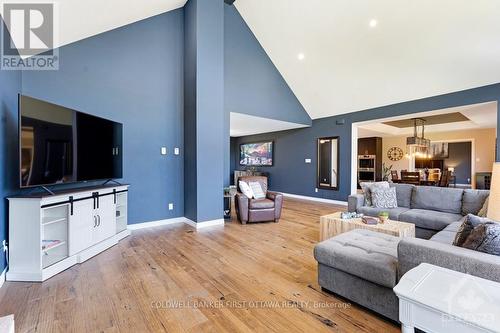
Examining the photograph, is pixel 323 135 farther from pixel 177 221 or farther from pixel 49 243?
pixel 49 243

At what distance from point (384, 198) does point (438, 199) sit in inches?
30.0

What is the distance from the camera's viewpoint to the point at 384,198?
4.00m

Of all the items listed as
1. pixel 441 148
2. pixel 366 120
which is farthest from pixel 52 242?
pixel 441 148

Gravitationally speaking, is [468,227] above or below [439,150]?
below

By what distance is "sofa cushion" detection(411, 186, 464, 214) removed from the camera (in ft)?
11.7

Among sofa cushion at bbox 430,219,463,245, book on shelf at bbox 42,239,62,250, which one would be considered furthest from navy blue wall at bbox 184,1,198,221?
sofa cushion at bbox 430,219,463,245

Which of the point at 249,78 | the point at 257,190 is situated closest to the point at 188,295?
the point at 257,190

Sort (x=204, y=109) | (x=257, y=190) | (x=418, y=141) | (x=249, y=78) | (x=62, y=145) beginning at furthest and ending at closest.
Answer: (x=418, y=141) → (x=249, y=78) → (x=257, y=190) → (x=204, y=109) → (x=62, y=145)

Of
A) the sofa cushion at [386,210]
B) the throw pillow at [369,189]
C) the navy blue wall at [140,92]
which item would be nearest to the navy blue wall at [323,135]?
the throw pillow at [369,189]

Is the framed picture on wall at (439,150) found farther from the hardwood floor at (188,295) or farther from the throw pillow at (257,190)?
the hardwood floor at (188,295)

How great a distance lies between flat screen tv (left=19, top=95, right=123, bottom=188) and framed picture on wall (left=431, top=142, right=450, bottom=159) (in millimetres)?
12970

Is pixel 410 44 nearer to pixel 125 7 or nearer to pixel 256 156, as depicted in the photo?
pixel 125 7

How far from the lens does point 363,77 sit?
5.29m

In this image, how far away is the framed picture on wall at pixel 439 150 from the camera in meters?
10.9
